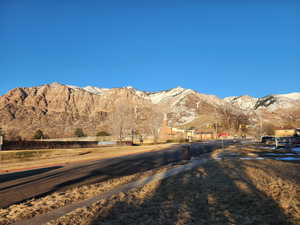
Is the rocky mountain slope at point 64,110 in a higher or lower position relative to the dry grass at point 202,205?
higher

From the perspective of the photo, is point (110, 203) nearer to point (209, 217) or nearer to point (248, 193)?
point (209, 217)

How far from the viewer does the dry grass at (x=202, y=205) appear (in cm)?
610

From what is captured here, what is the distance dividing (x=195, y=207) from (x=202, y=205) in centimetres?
31

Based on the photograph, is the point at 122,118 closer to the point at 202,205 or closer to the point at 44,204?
the point at 44,204

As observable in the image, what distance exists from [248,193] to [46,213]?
→ 20.0 ft

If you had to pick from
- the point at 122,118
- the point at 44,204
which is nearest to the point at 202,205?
the point at 44,204

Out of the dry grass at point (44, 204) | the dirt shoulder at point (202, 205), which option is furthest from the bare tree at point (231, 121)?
the dry grass at point (44, 204)

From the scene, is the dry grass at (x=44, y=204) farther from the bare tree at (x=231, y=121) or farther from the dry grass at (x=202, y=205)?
the bare tree at (x=231, y=121)

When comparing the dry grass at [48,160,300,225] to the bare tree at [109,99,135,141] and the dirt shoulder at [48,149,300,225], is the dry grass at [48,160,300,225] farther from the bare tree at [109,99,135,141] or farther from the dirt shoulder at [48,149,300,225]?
the bare tree at [109,99,135,141]

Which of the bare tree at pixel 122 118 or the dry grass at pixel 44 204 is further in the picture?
the bare tree at pixel 122 118

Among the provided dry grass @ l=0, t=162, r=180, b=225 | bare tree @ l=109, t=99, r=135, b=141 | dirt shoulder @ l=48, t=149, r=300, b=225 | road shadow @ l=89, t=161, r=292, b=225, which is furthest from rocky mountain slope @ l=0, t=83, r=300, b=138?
road shadow @ l=89, t=161, r=292, b=225

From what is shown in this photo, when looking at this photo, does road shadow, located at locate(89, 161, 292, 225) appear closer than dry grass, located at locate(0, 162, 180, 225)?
Yes

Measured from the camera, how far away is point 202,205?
7.28 meters

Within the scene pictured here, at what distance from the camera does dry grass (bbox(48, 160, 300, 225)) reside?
6098mm
